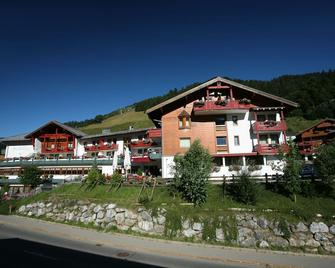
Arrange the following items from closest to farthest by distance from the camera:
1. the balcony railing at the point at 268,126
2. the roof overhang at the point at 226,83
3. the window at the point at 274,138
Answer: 1. the balcony railing at the point at 268,126
2. the roof overhang at the point at 226,83
3. the window at the point at 274,138

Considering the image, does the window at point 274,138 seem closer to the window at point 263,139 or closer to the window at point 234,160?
the window at point 263,139

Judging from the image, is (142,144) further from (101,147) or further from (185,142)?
(185,142)

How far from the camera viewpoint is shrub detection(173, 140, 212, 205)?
2130 cm

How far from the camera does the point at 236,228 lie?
18.0 m

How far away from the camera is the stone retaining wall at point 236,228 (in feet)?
54.7

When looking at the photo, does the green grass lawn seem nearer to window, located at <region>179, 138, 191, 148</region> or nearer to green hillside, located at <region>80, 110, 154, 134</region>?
window, located at <region>179, 138, 191, 148</region>

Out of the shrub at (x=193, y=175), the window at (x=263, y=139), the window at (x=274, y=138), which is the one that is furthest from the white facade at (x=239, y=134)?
the shrub at (x=193, y=175)

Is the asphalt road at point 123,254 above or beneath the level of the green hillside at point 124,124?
beneath

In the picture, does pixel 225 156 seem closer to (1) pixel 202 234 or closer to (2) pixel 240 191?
(2) pixel 240 191

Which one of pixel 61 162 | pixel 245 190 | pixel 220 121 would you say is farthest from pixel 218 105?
pixel 61 162

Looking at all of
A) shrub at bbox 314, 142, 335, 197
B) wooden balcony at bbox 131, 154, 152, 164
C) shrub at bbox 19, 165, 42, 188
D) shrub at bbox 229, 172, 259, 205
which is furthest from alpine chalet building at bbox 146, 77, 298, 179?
shrub at bbox 19, 165, 42, 188

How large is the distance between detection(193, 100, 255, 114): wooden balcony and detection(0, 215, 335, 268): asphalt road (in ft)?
61.7

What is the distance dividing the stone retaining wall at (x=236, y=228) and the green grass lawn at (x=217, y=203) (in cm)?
62

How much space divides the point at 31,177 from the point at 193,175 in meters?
27.2
